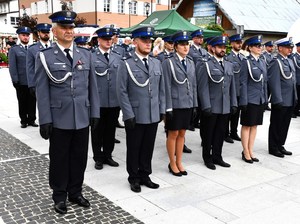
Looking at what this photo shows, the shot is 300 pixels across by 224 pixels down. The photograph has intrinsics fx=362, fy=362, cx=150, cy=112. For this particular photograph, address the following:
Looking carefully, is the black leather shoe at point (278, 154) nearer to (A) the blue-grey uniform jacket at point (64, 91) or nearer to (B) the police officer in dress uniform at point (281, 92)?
(B) the police officer in dress uniform at point (281, 92)

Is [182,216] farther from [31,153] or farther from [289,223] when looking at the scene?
[31,153]

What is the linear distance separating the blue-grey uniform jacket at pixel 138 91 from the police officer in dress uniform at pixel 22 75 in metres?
4.37

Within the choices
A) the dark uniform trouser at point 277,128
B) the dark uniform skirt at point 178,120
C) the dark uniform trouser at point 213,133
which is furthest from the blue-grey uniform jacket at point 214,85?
the dark uniform trouser at point 277,128

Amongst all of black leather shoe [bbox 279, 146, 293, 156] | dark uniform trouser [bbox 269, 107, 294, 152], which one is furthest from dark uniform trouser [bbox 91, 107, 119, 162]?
black leather shoe [bbox 279, 146, 293, 156]

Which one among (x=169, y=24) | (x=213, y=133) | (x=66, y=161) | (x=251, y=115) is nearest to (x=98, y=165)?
(x=66, y=161)

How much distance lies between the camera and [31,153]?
630cm

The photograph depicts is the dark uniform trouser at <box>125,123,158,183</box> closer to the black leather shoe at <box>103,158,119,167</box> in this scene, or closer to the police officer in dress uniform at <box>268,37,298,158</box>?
the black leather shoe at <box>103,158,119,167</box>

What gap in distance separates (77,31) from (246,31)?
970cm

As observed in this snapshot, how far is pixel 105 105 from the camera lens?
5.79 m

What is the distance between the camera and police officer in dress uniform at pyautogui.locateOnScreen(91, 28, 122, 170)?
5.71 meters

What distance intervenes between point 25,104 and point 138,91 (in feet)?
15.3

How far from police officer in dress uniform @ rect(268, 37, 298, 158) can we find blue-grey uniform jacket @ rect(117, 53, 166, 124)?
8.19 feet

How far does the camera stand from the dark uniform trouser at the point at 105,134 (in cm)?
570

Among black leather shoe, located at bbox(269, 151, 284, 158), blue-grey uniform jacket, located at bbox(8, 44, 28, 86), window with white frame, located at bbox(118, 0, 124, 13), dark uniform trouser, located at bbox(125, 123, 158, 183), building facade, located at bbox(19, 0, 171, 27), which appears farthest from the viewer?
window with white frame, located at bbox(118, 0, 124, 13)
